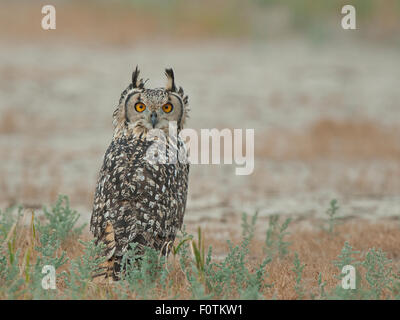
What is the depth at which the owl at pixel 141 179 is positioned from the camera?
6188 mm

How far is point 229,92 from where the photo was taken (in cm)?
2016

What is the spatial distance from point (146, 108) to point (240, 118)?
11.3 metres

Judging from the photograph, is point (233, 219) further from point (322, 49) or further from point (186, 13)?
point (186, 13)

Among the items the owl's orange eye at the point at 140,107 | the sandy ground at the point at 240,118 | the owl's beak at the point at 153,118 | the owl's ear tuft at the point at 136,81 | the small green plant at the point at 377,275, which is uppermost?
the sandy ground at the point at 240,118

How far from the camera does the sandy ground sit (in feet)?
40.2

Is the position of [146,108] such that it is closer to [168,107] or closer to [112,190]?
[168,107]

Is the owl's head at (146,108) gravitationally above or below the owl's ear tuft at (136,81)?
below

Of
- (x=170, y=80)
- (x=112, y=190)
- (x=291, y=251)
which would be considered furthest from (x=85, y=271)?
(x=291, y=251)

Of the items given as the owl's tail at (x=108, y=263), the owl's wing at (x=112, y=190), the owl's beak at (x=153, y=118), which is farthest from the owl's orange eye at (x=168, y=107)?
the owl's tail at (x=108, y=263)

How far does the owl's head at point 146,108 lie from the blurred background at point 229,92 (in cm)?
380

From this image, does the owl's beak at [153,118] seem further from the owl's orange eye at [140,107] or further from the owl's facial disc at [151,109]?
the owl's orange eye at [140,107]
